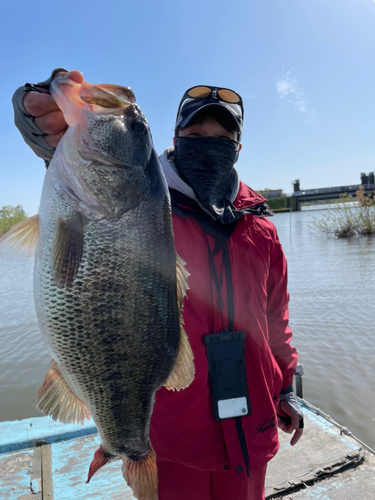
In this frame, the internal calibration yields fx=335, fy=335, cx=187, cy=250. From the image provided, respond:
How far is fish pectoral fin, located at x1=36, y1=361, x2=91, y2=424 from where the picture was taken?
1.40m

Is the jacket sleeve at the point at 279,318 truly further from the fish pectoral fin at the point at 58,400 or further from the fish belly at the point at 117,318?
the fish pectoral fin at the point at 58,400

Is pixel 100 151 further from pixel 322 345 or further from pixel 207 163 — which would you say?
pixel 322 345

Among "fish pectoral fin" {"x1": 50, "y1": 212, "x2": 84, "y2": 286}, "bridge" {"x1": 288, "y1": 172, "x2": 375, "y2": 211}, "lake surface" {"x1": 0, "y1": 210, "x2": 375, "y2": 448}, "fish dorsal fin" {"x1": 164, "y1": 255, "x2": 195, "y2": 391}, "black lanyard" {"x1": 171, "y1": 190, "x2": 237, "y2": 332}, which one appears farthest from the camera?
"bridge" {"x1": 288, "y1": 172, "x2": 375, "y2": 211}

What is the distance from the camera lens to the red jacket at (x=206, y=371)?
5.60 ft

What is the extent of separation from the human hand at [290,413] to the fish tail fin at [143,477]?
3.52 ft

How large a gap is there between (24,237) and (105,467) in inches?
98.7

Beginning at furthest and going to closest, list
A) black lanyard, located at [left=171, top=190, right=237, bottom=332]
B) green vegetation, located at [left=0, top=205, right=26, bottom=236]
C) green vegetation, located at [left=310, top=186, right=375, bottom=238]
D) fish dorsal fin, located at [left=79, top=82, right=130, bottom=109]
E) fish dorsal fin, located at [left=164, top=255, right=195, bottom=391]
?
green vegetation, located at [left=0, top=205, right=26, bottom=236], green vegetation, located at [left=310, top=186, right=375, bottom=238], black lanyard, located at [left=171, top=190, right=237, bottom=332], fish dorsal fin, located at [left=164, top=255, right=195, bottom=391], fish dorsal fin, located at [left=79, top=82, right=130, bottom=109]

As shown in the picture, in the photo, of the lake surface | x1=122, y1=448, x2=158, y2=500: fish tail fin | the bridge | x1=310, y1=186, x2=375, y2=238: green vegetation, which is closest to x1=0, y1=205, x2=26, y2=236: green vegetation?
the lake surface

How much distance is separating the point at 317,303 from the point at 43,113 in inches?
369

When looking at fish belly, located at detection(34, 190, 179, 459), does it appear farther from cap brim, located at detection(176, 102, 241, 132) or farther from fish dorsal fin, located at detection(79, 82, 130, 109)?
cap brim, located at detection(176, 102, 241, 132)

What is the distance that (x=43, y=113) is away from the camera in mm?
1519

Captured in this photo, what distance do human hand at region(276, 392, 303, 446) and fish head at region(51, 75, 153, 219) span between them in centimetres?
168

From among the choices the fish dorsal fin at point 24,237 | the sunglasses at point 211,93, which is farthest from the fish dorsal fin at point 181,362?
the sunglasses at point 211,93

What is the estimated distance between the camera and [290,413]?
2.18 metres
